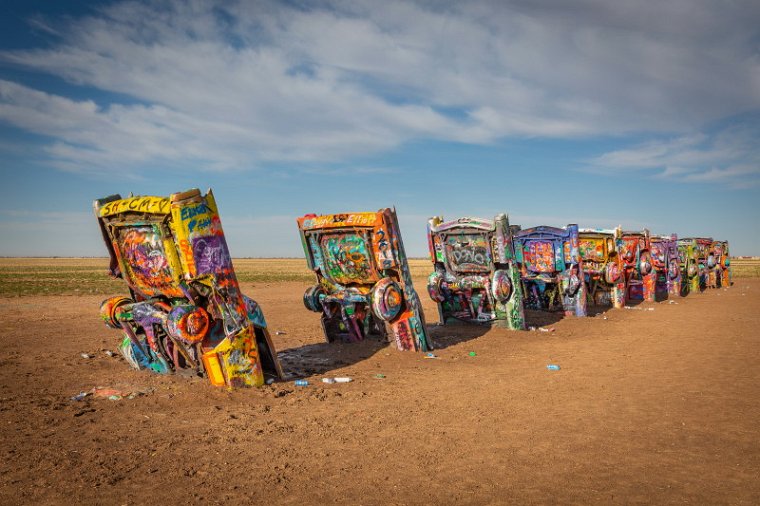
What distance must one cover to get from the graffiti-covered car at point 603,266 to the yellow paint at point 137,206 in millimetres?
14224

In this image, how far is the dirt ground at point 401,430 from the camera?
4.46 m

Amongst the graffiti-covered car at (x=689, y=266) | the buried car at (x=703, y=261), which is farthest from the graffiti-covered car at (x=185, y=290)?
the buried car at (x=703, y=261)

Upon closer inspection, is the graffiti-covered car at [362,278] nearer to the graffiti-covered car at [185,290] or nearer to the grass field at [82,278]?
the graffiti-covered car at [185,290]

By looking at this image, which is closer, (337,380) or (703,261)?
(337,380)

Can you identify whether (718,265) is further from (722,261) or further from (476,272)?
(476,272)

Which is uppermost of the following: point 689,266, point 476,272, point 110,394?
Result: point 110,394

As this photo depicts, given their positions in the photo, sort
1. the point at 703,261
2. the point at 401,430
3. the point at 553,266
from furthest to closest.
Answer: the point at 703,261
the point at 553,266
the point at 401,430

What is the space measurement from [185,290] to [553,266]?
11.6 m

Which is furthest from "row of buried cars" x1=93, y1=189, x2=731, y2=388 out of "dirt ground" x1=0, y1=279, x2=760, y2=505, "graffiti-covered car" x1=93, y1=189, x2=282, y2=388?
"dirt ground" x1=0, y1=279, x2=760, y2=505

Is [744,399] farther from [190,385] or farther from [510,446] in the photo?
[190,385]

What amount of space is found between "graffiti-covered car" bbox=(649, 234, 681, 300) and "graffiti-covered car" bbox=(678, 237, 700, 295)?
4.61 feet

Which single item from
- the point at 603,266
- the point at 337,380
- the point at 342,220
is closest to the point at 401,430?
the point at 337,380

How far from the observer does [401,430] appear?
5.91 m

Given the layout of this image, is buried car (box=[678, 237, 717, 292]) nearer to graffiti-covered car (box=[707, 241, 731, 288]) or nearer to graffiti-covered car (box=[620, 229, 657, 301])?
graffiti-covered car (box=[707, 241, 731, 288])
